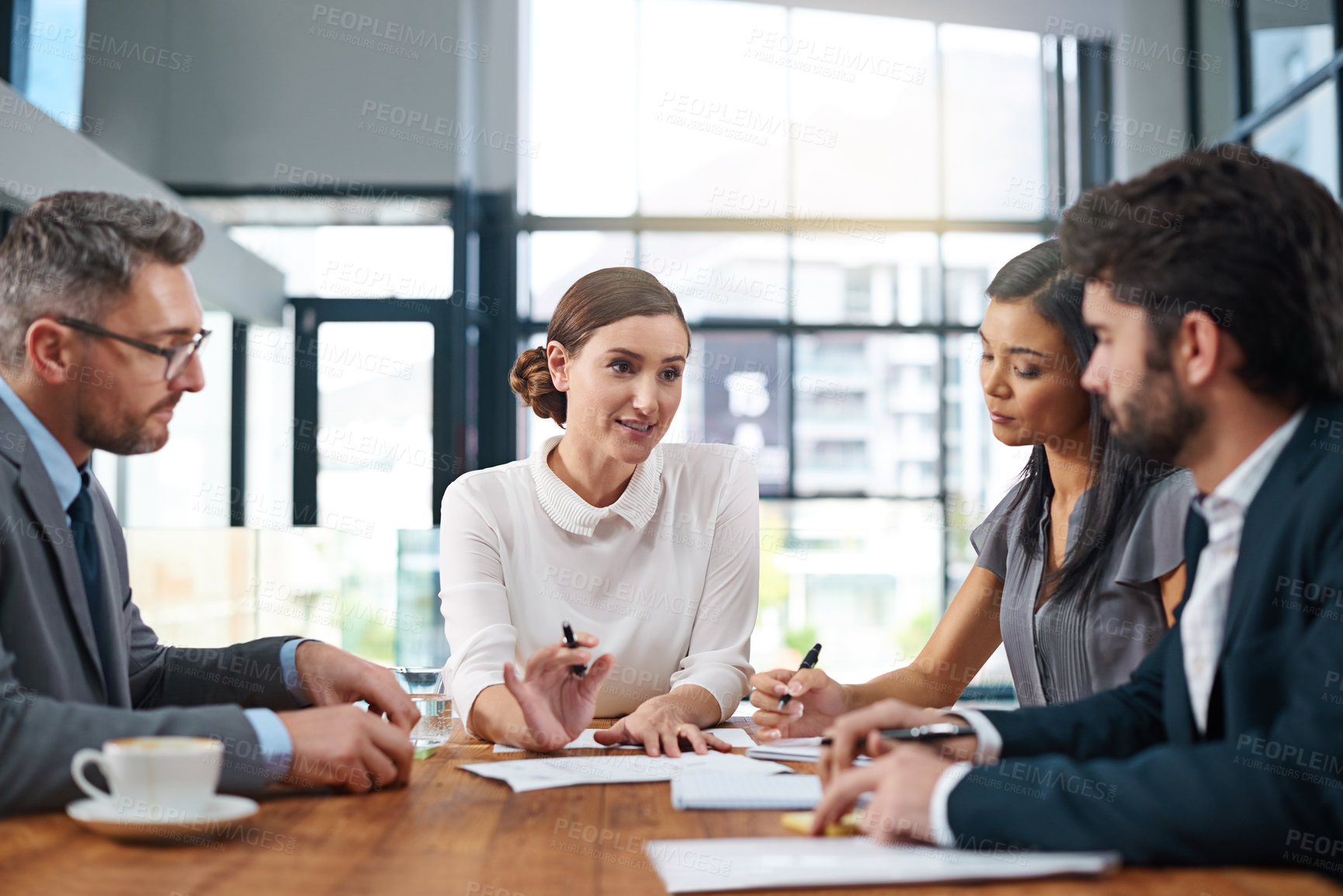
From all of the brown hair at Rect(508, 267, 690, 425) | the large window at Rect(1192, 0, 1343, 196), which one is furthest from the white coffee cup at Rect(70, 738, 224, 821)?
the large window at Rect(1192, 0, 1343, 196)

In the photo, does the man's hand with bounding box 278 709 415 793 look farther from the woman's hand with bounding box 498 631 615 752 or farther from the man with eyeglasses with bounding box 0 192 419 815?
the woman's hand with bounding box 498 631 615 752

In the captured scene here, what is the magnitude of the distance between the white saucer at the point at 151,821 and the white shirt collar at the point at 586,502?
1.13 metres

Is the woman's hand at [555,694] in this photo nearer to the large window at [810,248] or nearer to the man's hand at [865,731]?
the man's hand at [865,731]

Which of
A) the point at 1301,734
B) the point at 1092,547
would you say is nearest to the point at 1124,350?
the point at 1301,734

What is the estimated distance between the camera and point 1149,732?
4.26 feet

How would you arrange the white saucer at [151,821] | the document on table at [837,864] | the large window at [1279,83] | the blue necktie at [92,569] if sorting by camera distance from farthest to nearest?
the large window at [1279,83] → the blue necktie at [92,569] → the white saucer at [151,821] → the document on table at [837,864]

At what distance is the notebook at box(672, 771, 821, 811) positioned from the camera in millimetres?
1241

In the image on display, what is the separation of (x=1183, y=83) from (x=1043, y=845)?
7288 mm

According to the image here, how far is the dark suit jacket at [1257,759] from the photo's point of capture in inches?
37.0

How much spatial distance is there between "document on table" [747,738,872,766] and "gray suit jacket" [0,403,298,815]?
Result: 691 mm

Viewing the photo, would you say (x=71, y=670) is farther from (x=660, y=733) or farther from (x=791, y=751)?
(x=791, y=751)

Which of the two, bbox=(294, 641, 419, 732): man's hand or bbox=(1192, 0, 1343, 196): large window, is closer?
bbox=(294, 641, 419, 732): man's hand

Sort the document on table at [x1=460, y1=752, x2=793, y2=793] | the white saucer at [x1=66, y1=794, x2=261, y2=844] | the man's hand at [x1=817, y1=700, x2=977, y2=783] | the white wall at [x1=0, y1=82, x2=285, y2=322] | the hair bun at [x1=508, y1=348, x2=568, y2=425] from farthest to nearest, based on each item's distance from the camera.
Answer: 1. the white wall at [x1=0, y1=82, x2=285, y2=322]
2. the hair bun at [x1=508, y1=348, x2=568, y2=425]
3. the document on table at [x1=460, y1=752, x2=793, y2=793]
4. the man's hand at [x1=817, y1=700, x2=977, y2=783]
5. the white saucer at [x1=66, y1=794, x2=261, y2=844]

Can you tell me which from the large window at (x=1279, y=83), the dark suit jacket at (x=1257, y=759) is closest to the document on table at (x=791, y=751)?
the dark suit jacket at (x=1257, y=759)
